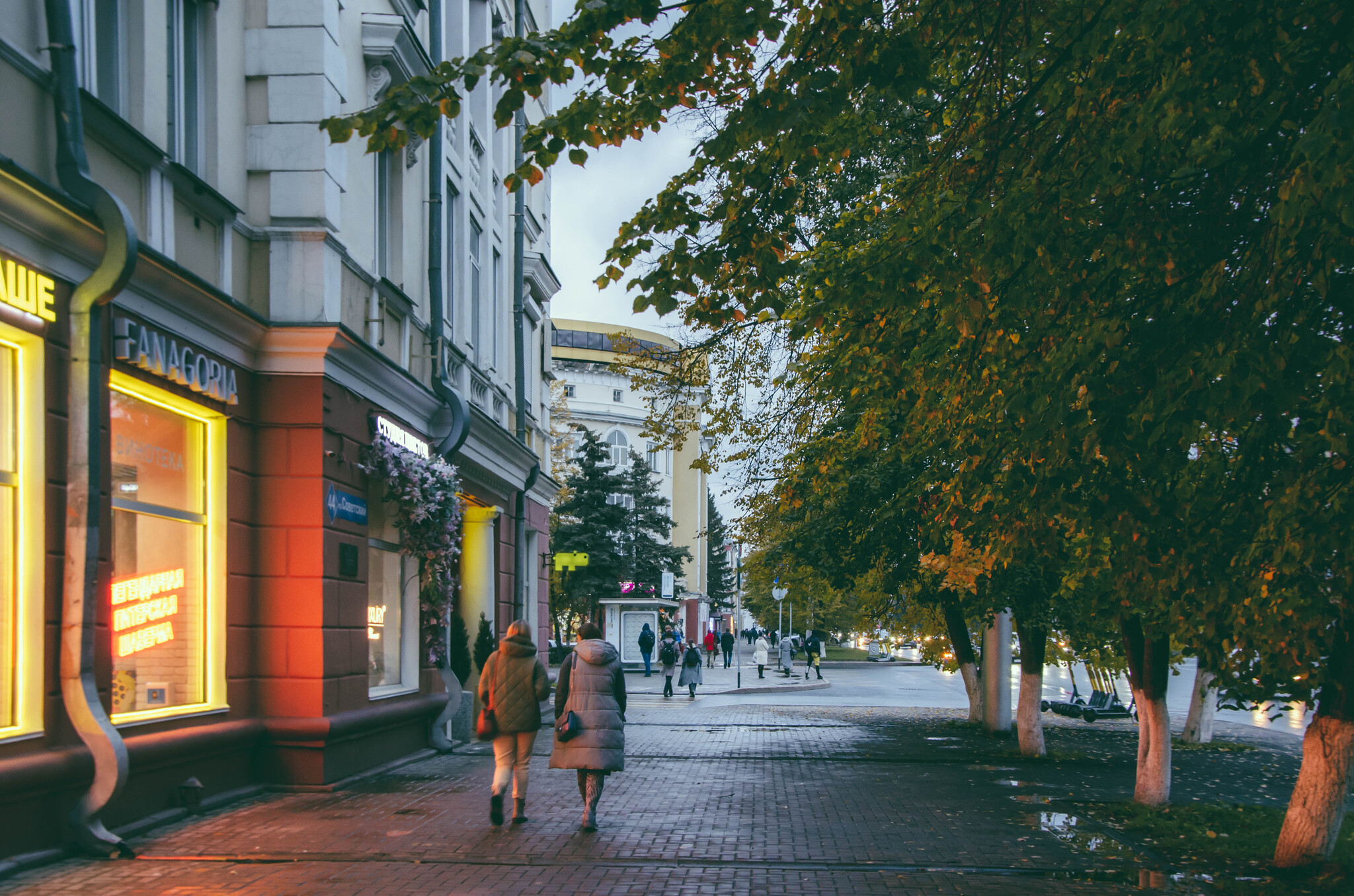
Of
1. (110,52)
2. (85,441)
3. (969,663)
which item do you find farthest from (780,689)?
(85,441)

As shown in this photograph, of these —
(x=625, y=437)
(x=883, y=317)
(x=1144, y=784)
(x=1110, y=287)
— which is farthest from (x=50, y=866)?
(x=625, y=437)

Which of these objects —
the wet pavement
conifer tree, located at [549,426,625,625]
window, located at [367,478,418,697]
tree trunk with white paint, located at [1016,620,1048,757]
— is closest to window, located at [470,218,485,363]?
window, located at [367,478,418,697]

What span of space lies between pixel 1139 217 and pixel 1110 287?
0.43 m

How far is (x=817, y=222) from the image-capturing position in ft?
57.3

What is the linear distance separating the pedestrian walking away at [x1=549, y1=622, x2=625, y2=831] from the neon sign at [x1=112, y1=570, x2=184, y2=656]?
10.9ft

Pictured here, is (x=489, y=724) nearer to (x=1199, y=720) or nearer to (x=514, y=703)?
(x=514, y=703)

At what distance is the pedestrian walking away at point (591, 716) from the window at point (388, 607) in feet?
14.1

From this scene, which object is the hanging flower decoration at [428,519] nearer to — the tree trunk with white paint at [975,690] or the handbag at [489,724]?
the handbag at [489,724]

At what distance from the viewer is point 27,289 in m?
8.11

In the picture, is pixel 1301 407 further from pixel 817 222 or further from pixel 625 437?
pixel 625 437

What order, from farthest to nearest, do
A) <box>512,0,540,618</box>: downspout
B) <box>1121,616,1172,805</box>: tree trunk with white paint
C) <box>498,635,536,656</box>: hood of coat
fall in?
<box>512,0,540,618</box>: downspout
<box>1121,616,1172,805</box>: tree trunk with white paint
<box>498,635,536,656</box>: hood of coat

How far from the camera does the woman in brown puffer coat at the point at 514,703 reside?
9969 mm

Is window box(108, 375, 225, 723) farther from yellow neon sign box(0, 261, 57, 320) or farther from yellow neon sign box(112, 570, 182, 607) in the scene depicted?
yellow neon sign box(0, 261, 57, 320)

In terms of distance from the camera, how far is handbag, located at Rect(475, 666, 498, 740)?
32.6 feet
